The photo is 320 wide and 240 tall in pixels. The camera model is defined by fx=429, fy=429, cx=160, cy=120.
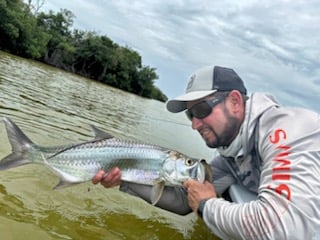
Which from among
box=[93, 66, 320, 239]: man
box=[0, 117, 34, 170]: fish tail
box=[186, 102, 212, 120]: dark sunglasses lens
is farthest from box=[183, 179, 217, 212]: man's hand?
box=[0, 117, 34, 170]: fish tail

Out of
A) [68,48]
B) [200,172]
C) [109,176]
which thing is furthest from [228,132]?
[68,48]

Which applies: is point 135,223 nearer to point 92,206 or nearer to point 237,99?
point 92,206

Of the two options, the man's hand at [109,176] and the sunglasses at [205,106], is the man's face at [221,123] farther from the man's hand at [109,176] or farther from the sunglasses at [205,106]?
the man's hand at [109,176]

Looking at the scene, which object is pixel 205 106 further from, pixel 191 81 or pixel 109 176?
pixel 109 176

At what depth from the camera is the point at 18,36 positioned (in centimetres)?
5412

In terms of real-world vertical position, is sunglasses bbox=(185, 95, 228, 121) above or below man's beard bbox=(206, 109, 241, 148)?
above

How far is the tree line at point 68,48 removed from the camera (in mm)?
53994

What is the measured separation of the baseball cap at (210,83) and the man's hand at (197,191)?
0.76 meters

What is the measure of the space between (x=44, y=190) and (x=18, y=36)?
52853 mm

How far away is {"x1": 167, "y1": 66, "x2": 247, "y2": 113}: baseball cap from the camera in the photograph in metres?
3.91

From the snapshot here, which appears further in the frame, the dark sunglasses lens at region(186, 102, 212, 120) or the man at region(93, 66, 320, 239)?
the dark sunglasses lens at region(186, 102, 212, 120)

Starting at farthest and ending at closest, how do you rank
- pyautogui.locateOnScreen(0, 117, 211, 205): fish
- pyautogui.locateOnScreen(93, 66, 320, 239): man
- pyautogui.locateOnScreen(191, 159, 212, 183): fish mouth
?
pyautogui.locateOnScreen(0, 117, 211, 205): fish → pyautogui.locateOnScreen(191, 159, 212, 183): fish mouth → pyautogui.locateOnScreen(93, 66, 320, 239): man

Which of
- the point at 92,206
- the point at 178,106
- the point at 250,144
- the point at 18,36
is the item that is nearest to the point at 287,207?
the point at 250,144

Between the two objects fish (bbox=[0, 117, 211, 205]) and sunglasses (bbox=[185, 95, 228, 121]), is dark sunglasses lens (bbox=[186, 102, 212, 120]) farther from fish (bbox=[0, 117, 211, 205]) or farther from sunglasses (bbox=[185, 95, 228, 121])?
fish (bbox=[0, 117, 211, 205])
